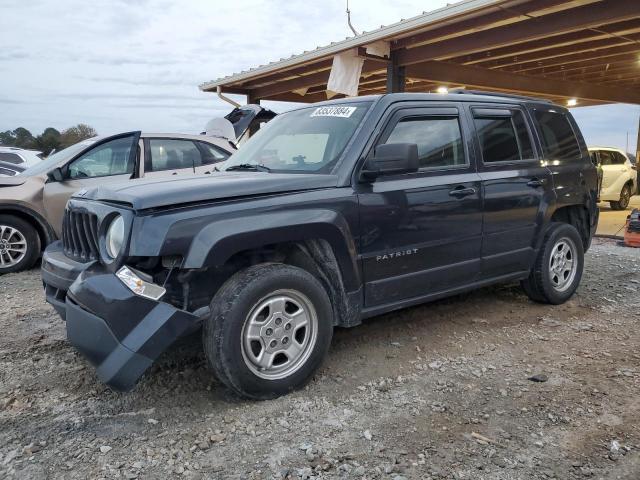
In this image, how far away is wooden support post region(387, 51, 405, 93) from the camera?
34.0ft

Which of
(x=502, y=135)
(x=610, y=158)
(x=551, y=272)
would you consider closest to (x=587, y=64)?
(x=610, y=158)

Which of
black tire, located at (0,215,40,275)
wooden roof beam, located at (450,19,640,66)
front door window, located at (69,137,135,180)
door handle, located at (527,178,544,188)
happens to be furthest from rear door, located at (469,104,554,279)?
wooden roof beam, located at (450,19,640,66)

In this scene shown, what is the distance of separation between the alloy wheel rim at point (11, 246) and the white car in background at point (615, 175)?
40.8ft

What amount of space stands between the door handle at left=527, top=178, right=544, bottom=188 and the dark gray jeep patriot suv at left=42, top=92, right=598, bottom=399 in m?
0.01

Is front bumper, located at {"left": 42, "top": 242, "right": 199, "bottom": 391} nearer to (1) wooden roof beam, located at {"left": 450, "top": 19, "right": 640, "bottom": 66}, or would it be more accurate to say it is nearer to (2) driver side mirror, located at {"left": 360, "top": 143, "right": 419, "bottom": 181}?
(2) driver side mirror, located at {"left": 360, "top": 143, "right": 419, "bottom": 181}

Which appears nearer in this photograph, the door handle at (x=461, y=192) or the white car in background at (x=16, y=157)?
the door handle at (x=461, y=192)

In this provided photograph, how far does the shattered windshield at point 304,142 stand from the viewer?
3.55 m

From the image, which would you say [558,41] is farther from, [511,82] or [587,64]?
[511,82]

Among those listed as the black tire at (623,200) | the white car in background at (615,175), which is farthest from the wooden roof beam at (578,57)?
the black tire at (623,200)

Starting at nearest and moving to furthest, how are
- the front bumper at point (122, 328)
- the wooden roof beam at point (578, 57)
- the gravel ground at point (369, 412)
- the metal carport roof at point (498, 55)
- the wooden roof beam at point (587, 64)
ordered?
the gravel ground at point (369, 412) → the front bumper at point (122, 328) → the metal carport roof at point (498, 55) → the wooden roof beam at point (578, 57) → the wooden roof beam at point (587, 64)

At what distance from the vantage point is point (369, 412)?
297 centimetres

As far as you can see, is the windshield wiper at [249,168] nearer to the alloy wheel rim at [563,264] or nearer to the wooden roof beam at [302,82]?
the alloy wheel rim at [563,264]

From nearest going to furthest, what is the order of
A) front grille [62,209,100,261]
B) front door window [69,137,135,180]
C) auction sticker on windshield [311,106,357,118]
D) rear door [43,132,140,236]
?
front grille [62,209,100,261]
auction sticker on windshield [311,106,357,118]
rear door [43,132,140,236]
front door window [69,137,135,180]

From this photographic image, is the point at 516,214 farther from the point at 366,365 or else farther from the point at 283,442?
the point at 283,442
